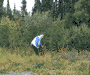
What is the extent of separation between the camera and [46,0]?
3981 cm

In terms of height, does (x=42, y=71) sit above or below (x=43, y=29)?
below

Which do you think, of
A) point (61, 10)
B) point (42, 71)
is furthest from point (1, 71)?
point (61, 10)

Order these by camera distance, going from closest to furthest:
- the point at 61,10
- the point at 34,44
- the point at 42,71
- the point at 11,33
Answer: the point at 42,71 < the point at 34,44 < the point at 11,33 < the point at 61,10

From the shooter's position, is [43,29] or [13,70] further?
[43,29]

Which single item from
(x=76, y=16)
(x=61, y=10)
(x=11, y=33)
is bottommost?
(x=11, y=33)

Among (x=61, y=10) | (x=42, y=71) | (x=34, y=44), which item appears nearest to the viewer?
(x=42, y=71)

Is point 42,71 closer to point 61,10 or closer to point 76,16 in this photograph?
point 76,16

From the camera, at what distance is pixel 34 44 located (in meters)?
6.77

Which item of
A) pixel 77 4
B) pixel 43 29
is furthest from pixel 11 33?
pixel 77 4

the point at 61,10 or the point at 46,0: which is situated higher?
the point at 46,0

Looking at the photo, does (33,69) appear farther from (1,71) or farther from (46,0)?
(46,0)

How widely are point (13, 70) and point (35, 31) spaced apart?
360 centimetres

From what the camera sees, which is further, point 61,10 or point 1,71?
point 61,10

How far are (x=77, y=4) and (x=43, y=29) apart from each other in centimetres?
Result: 284
